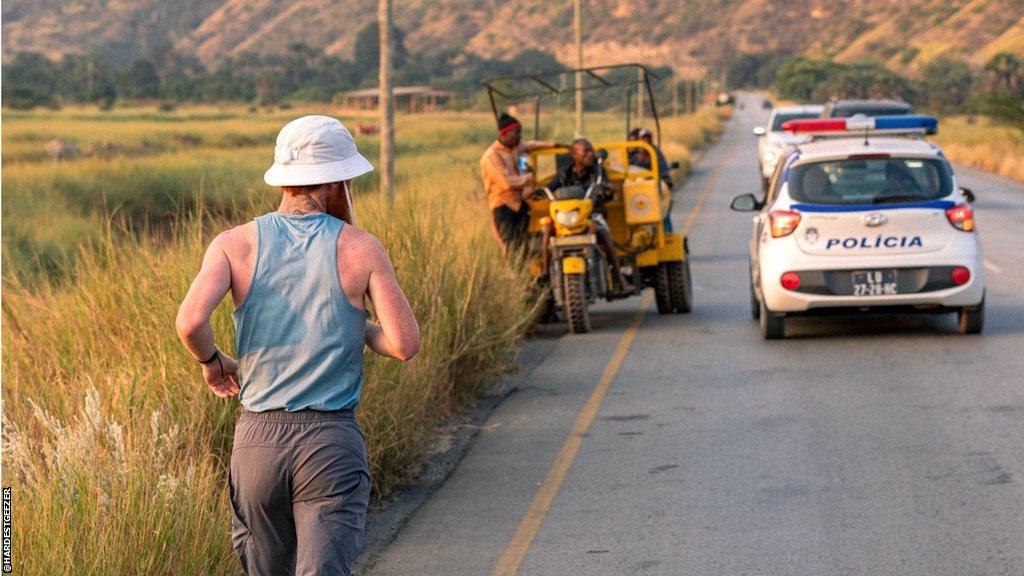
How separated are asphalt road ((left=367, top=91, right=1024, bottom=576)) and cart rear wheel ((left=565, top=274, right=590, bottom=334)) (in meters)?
0.11

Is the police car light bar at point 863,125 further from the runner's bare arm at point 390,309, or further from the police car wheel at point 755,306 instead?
the runner's bare arm at point 390,309

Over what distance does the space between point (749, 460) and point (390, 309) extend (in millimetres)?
4717

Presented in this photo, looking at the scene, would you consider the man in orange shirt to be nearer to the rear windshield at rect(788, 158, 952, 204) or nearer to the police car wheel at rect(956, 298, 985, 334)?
the rear windshield at rect(788, 158, 952, 204)

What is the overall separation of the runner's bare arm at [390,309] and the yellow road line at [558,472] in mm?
2492

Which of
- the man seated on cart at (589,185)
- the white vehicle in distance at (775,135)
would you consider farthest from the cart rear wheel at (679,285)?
the white vehicle in distance at (775,135)

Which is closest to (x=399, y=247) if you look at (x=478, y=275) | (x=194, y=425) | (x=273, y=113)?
(x=478, y=275)

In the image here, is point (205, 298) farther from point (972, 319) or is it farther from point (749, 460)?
point (972, 319)

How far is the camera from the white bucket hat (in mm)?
4688

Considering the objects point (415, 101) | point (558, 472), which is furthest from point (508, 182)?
point (415, 101)

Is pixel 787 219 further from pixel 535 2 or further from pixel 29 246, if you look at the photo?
pixel 535 2

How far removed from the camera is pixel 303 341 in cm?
466

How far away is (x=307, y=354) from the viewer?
15.3 feet

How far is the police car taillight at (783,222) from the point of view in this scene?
43.4ft

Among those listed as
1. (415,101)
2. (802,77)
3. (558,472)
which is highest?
(558,472)
